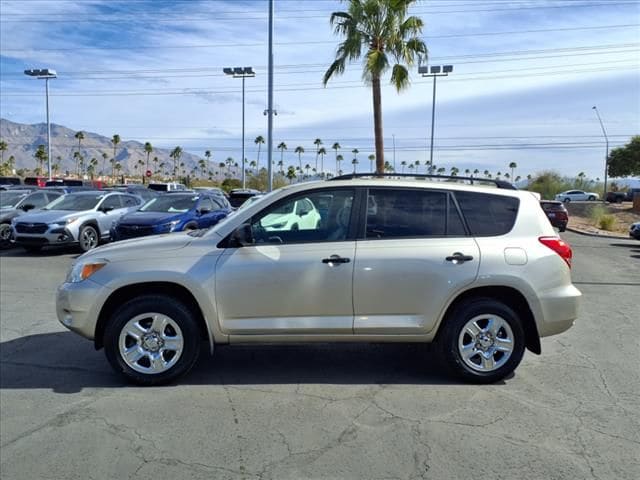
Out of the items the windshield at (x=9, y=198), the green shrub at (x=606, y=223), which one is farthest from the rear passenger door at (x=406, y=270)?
the green shrub at (x=606, y=223)

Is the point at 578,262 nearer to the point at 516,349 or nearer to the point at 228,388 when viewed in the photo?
the point at 516,349

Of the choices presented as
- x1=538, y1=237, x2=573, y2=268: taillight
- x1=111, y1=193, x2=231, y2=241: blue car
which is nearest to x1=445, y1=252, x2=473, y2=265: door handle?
x1=538, y1=237, x2=573, y2=268: taillight

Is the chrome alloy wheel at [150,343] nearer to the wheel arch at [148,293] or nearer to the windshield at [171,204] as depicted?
the wheel arch at [148,293]

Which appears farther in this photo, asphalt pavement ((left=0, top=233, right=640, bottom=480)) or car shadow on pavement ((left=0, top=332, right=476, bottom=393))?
car shadow on pavement ((left=0, top=332, right=476, bottom=393))

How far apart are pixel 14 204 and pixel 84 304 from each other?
13449mm

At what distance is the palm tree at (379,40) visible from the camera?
64.1 ft

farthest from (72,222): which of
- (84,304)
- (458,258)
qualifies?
(458,258)

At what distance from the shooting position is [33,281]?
9.83 metres

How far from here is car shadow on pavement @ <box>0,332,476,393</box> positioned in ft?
15.6

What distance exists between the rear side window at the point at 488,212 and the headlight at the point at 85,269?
322 cm

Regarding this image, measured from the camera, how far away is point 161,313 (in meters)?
4.54

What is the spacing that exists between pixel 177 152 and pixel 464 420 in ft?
417

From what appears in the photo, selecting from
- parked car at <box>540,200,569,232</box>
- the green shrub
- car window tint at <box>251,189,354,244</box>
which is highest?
car window tint at <box>251,189,354,244</box>

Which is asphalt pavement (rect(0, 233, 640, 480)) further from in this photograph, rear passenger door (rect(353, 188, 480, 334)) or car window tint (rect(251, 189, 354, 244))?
car window tint (rect(251, 189, 354, 244))
